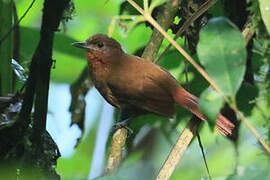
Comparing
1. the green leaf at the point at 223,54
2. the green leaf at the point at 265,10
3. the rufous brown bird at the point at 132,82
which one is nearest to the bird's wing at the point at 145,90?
the rufous brown bird at the point at 132,82

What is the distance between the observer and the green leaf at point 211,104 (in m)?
1.32

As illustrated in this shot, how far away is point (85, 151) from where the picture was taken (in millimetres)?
4234

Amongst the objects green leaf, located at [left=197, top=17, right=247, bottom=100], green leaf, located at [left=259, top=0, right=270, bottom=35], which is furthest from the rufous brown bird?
green leaf, located at [left=197, top=17, right=247, bottom=100]

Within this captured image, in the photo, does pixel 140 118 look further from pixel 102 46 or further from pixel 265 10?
pixel 265 10

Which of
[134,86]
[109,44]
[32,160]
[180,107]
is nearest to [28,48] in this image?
[109,44]

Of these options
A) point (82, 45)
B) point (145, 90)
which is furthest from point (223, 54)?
point (82, 45)

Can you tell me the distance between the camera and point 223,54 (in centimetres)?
137

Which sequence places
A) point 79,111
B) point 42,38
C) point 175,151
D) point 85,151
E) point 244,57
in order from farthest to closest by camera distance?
point 85,151 < point 79,111 < point 175,151 < point 42,38 < point 244,57

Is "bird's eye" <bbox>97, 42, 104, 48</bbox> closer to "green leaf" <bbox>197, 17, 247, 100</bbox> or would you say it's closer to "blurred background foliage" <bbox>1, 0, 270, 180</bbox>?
"blurred background foliage" <bbox>1, 0, 270, 180</bbox>

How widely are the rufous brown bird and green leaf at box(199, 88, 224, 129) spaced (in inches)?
48.2

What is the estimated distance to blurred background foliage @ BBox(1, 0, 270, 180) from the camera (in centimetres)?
260

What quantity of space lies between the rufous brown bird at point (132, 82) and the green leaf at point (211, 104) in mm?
1224

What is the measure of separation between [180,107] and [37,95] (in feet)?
4.79

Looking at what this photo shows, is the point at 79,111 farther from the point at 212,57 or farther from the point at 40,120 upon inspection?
the point at 212,57
